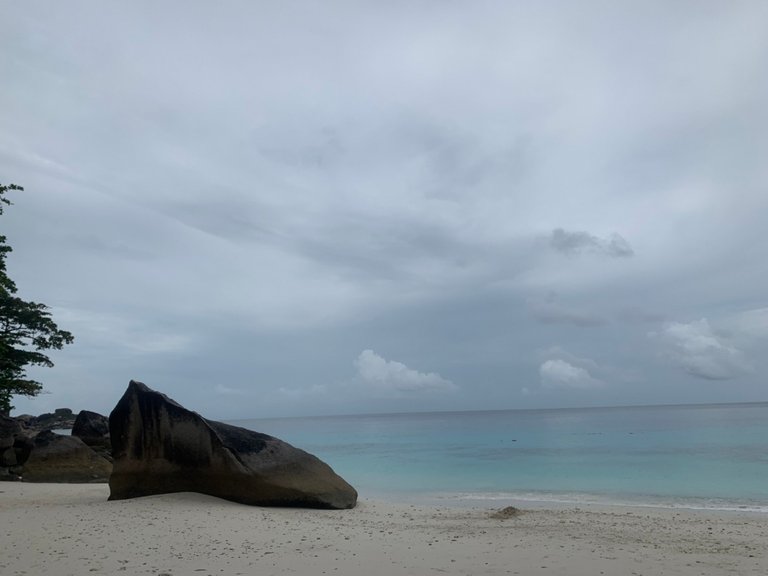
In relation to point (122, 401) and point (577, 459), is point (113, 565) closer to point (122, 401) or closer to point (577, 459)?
point (122, 401)

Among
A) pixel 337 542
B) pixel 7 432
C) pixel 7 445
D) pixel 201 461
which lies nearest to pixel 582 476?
pixel 201 461

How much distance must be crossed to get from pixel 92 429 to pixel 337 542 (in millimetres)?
23783

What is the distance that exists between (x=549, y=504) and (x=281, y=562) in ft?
44.3

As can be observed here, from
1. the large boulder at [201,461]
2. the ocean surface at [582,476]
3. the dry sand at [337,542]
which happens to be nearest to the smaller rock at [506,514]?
the dry sand at [337,542]

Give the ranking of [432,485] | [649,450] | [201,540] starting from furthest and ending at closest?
1. [649,450]
2. [432,485]
3. [201,540]

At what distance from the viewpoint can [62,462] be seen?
20156 millimetres

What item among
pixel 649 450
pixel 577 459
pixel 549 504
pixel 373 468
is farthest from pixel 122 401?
pixel 649 450

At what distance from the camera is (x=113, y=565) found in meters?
7.20

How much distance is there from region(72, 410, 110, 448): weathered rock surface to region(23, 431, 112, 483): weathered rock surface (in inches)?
294

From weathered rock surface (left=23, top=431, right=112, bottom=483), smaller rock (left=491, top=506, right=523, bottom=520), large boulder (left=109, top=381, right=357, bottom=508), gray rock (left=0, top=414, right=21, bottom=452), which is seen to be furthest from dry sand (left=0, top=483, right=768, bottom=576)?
gray rock (left=0, top=414, right=21, bottom=452)

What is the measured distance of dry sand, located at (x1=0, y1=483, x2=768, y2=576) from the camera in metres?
7.34

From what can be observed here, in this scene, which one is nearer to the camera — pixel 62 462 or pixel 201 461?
pixel 201 461

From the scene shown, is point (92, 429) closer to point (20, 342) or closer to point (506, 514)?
point (20, 342)

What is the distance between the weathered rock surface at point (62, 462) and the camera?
19641 millimetres
